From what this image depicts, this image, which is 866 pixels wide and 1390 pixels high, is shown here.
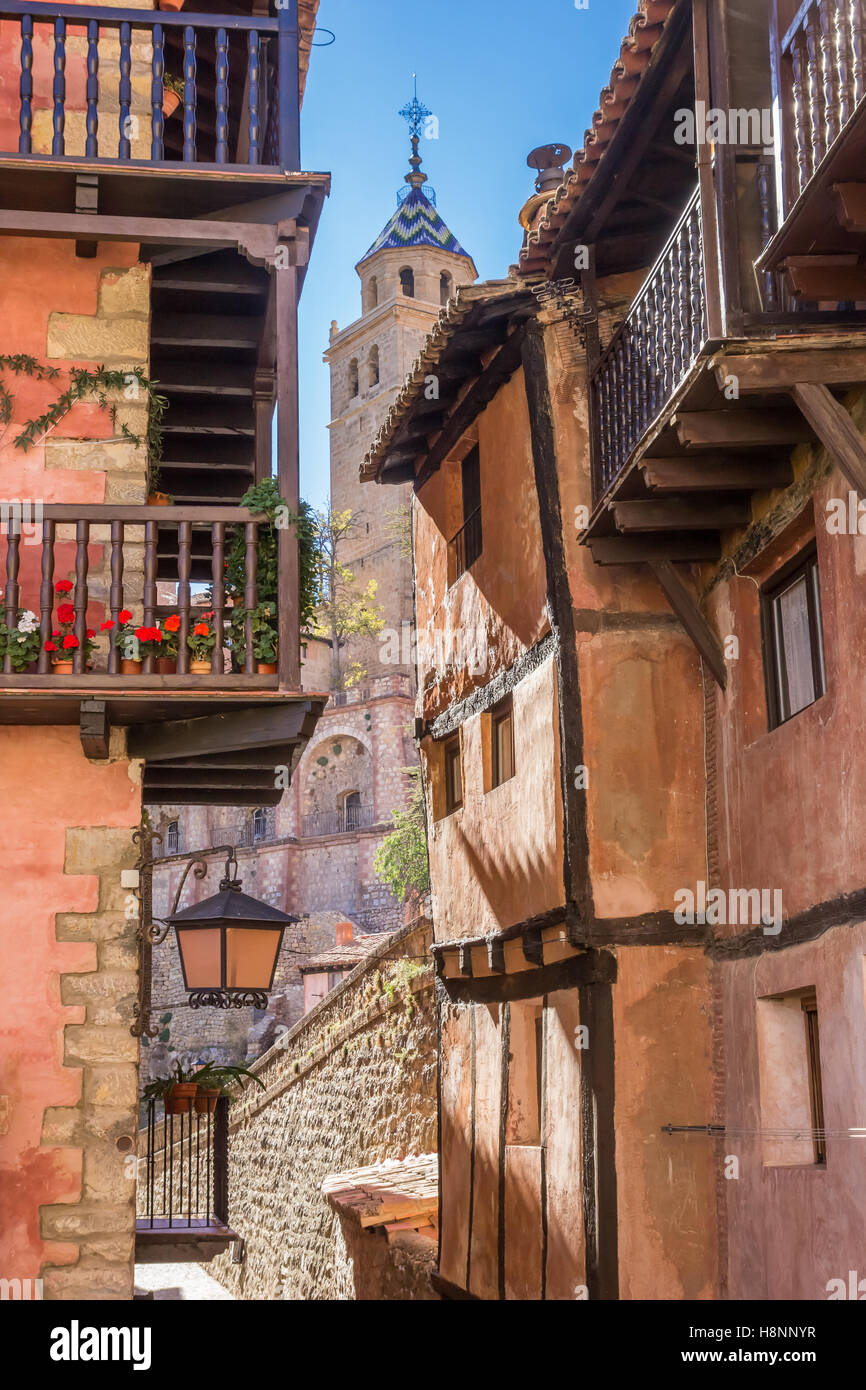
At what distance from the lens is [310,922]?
147ft

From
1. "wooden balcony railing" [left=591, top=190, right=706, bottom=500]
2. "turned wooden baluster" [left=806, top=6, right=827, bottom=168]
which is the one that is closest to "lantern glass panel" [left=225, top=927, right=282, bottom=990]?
"wooden balcony railing" [left=591, top=190, right=706, bottom=500]

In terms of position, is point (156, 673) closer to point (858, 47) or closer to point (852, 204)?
point (852, 204)

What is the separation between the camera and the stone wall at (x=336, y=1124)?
16.6 m

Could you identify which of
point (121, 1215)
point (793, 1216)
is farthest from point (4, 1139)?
point (793, 1216)

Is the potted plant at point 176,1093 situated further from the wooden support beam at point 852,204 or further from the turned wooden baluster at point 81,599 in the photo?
the wooden support beam at point 852,204

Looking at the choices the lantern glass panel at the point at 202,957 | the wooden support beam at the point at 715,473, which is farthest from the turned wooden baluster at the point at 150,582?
the wooden support beam at the point at 715,473

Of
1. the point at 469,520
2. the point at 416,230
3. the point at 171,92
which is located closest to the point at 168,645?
the point at 171,92

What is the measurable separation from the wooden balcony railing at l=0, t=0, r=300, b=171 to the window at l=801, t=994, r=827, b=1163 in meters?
5.90

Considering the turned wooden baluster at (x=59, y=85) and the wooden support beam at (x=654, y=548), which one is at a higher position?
the turned wooden baluster at (x=59, y=85)

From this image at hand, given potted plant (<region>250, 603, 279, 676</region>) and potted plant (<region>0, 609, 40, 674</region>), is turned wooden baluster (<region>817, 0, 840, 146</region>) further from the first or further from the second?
potted plant (<region>0, 609, 40, 674</region>)

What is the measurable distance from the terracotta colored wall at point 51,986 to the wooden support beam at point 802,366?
13.2 ft

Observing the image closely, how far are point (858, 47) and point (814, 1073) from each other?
5.60 meters

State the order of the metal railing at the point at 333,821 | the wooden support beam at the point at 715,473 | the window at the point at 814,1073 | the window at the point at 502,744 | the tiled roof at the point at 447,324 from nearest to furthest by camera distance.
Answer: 1. the window at the point at 814,1073
2. the wooden support beam at the point at 715,473
3. the tiled roof at the point at 447,324
4. the window at the point at 502,744
5. the metal railing at the point at 333,821
